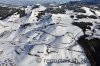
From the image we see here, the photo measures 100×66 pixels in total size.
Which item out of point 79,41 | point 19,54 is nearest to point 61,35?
point 79,41

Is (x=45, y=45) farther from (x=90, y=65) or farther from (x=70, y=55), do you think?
(x=90, y=65)

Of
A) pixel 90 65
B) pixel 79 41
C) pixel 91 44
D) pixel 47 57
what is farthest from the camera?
pixel 79 41

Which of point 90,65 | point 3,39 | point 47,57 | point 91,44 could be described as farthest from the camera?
point 3,39

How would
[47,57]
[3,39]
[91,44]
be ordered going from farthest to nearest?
[3,39] → [91,44] → [47,57]

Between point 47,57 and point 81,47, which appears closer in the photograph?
point 47,57

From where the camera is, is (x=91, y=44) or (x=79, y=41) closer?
(x=91, y=44)

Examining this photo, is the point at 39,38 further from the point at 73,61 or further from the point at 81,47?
the point at 73,61

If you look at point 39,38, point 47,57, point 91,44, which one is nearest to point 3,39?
point 39,38

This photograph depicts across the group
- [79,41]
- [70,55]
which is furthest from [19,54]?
[79,41]

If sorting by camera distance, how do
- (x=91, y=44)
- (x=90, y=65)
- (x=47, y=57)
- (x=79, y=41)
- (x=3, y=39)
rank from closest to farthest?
(x=90, y=65)
(x=47, y=57)
(x=91, y=44)
(x=79, y=41)
(x=3, y=39)
